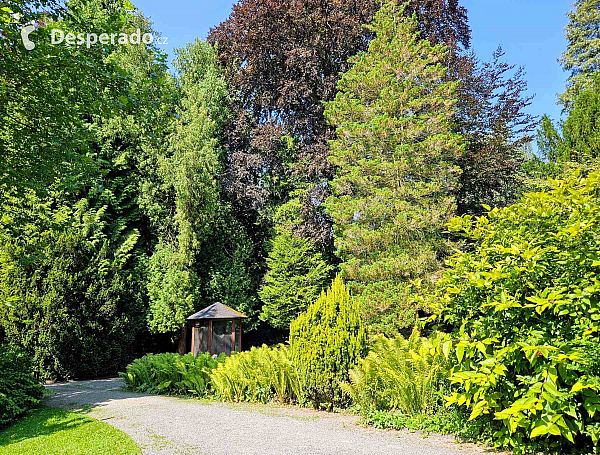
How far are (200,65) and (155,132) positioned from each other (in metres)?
9.75

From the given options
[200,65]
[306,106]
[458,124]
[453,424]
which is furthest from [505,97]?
[453,424]

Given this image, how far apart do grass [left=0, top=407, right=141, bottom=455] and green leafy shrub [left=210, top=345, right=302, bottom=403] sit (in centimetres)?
238

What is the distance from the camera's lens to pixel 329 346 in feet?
21.9

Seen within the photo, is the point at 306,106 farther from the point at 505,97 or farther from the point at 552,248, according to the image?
the point at 552,248

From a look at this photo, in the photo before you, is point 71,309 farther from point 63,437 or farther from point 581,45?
point 581,45

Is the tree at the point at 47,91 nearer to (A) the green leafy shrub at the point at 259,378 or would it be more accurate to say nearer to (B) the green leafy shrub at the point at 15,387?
(B) the green leafy shrub at the point at 15,387

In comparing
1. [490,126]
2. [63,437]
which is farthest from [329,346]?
[490,126]

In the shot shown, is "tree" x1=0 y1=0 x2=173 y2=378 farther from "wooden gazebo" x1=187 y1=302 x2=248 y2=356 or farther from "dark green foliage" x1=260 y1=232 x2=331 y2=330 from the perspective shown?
"dark green foliage" x1=260 y1=232 x2=331 y2=330

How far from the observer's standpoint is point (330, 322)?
6.81 m

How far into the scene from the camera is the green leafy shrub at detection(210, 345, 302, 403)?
24.0ft

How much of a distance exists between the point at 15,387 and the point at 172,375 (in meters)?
2.85

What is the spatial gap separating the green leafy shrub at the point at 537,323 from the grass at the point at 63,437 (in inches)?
149

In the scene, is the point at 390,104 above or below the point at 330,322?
above

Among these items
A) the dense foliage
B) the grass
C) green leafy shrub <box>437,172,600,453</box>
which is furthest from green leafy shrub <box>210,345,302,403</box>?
green leafy shrub <box>437,172,600,453</box>
